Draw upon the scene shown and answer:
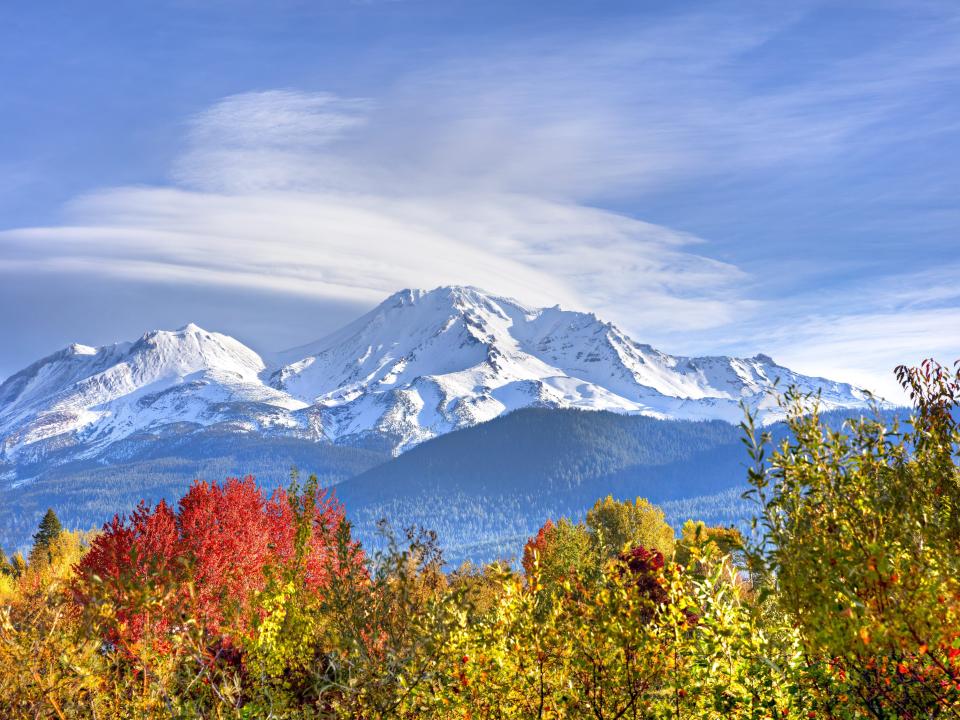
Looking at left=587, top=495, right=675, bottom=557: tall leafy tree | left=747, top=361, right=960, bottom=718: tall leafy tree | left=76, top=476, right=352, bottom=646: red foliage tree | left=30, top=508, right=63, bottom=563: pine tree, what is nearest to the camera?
left=747, top=361, right=960, bottom=718: tall leafy tree

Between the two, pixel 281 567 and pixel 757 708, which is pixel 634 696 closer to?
pixel 757 708

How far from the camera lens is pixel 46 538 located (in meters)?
92.1

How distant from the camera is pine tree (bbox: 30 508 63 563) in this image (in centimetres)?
8850

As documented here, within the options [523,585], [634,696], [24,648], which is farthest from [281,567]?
[634,696]

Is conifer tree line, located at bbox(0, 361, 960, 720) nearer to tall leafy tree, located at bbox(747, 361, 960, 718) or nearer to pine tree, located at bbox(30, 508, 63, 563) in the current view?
tall leafy tree, located at bbox(747, 361, 960, 718)

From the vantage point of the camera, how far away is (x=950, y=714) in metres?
9.20

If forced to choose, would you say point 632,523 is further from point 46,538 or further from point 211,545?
point 46,538

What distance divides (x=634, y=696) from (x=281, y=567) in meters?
11.8

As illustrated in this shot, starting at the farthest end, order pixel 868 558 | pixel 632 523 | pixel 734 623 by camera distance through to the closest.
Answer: pixel 632 523 < pixel 734 623 < pixel 868 558

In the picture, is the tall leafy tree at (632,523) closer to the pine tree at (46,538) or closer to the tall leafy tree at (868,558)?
the pine tree at (46,538)

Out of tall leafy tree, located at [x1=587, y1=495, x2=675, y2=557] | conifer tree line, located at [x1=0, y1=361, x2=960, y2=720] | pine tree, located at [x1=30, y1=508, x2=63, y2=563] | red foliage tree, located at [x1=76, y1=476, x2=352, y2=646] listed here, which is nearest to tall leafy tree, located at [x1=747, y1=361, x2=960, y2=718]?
conifer tree line, located at [x1=0, y1=361, x2=960, y2=720]

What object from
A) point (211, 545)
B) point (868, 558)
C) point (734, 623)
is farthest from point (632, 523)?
point (868, 558)

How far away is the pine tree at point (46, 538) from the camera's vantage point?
88500 millimetres

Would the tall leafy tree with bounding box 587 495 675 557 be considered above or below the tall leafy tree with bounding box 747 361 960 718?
below
